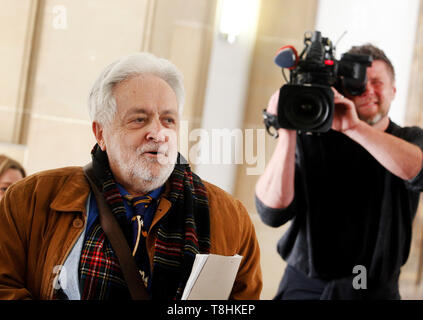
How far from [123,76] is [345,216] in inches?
28.4

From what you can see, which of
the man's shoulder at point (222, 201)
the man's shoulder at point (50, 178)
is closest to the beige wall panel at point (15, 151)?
the man's shoulder at point (50, 178)

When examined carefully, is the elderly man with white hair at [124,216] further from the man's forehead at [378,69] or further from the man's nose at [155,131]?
the man's forehead at [378,69]

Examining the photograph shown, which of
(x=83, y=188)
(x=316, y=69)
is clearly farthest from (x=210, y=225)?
(x=316, y=69)

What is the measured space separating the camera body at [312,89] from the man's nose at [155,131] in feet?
0.95

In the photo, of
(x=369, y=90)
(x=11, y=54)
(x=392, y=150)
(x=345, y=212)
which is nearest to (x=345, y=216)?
(x=345, y=212)

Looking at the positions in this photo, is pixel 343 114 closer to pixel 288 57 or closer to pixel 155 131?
pixel 288 57

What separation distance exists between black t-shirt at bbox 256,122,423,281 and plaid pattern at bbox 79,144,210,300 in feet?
0.89

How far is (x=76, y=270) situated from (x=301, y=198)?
63cm

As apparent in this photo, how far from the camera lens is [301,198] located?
4.40 feet

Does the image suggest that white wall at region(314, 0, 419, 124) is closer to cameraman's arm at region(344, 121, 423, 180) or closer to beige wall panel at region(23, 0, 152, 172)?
cameraman's arm at region(344, 121, 423, 180)

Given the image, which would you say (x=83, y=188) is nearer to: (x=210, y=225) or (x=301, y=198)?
(x=210, y=225)

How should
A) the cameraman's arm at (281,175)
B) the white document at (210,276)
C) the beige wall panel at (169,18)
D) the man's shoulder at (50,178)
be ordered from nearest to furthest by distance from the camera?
the white document at (210,276) < the man's shoulder at (50,178) < the cameraman's arm at (281,175) < the beige wall panel at (169,18)

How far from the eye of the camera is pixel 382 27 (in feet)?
5.19

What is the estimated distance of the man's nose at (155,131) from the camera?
1.08m
